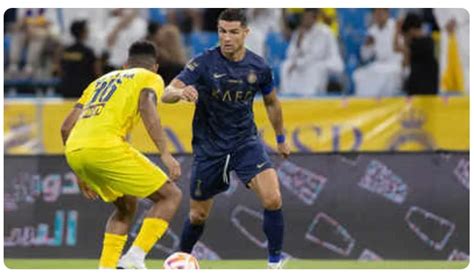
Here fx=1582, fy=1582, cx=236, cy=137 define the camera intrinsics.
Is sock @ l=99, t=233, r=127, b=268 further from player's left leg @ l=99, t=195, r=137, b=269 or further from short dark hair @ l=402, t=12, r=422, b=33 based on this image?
short dark hair @ l=402, t=12, r=422, b=33

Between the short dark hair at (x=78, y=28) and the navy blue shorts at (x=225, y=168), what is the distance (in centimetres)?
661

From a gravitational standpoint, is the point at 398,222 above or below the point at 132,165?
below

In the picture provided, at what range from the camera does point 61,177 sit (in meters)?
17.2

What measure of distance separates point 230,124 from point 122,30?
284 inches

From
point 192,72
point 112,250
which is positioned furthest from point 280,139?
point 112,250

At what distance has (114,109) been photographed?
1320 cm

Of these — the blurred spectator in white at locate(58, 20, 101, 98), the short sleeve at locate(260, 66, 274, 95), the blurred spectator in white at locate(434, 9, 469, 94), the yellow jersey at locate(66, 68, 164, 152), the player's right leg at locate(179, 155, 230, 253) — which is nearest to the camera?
the yellow jersey at locate(66, 68, 164, 152)

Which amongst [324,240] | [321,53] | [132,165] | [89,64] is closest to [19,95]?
[89,64]

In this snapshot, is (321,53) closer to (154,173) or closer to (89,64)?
(89,64)

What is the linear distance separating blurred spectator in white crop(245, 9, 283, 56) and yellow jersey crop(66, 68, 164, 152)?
6826mm

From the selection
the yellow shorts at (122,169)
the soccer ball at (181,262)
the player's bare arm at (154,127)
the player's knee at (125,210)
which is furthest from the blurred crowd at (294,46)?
the player's bare arm at (154,127)

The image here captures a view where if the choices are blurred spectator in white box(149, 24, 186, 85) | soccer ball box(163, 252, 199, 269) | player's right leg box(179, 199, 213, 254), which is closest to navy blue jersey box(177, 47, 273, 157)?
player's right leg box(179, 199, 213, 254)

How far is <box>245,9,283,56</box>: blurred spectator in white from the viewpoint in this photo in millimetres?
20141
